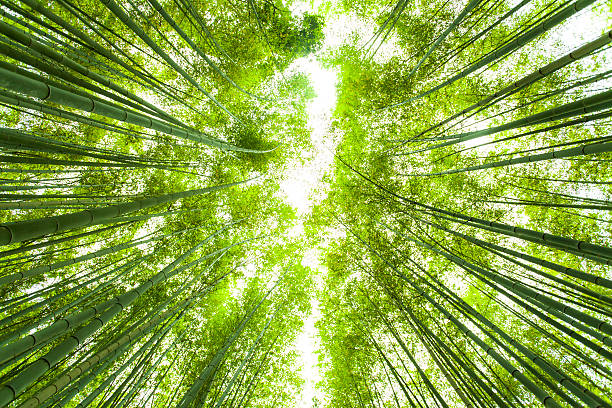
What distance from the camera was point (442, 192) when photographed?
639 centimetres

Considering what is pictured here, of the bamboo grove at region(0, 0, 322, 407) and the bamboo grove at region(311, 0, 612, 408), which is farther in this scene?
the bamboo grove at region(311, 0, 612, 408)

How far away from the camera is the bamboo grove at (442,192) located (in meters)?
5.38

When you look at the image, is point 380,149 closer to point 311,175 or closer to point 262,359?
point 311,175

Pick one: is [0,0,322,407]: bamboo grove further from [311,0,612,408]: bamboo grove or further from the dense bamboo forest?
[311,0,612,408]: bamboo grove

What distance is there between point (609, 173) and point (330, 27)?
7049mm

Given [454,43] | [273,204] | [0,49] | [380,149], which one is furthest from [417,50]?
[0,49]

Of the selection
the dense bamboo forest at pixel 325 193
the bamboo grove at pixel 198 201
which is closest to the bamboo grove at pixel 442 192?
the dense bamboo forest at pixel 325 193

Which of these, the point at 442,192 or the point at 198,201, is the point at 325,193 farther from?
the point at 198,201

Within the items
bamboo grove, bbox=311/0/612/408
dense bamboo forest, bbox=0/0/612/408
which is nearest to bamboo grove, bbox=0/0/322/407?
dense bamboo forest, bbox=0/0/612/408

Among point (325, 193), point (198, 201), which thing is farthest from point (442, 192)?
point (198, 201)

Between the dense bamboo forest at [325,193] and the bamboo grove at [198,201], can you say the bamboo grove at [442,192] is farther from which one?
the bamboo grove at [198,201]

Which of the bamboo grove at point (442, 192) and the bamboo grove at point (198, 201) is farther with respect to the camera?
the bamboo grove at point (442, 192)

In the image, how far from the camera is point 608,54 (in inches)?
198

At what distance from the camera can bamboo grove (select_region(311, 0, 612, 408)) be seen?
5.38 meters
